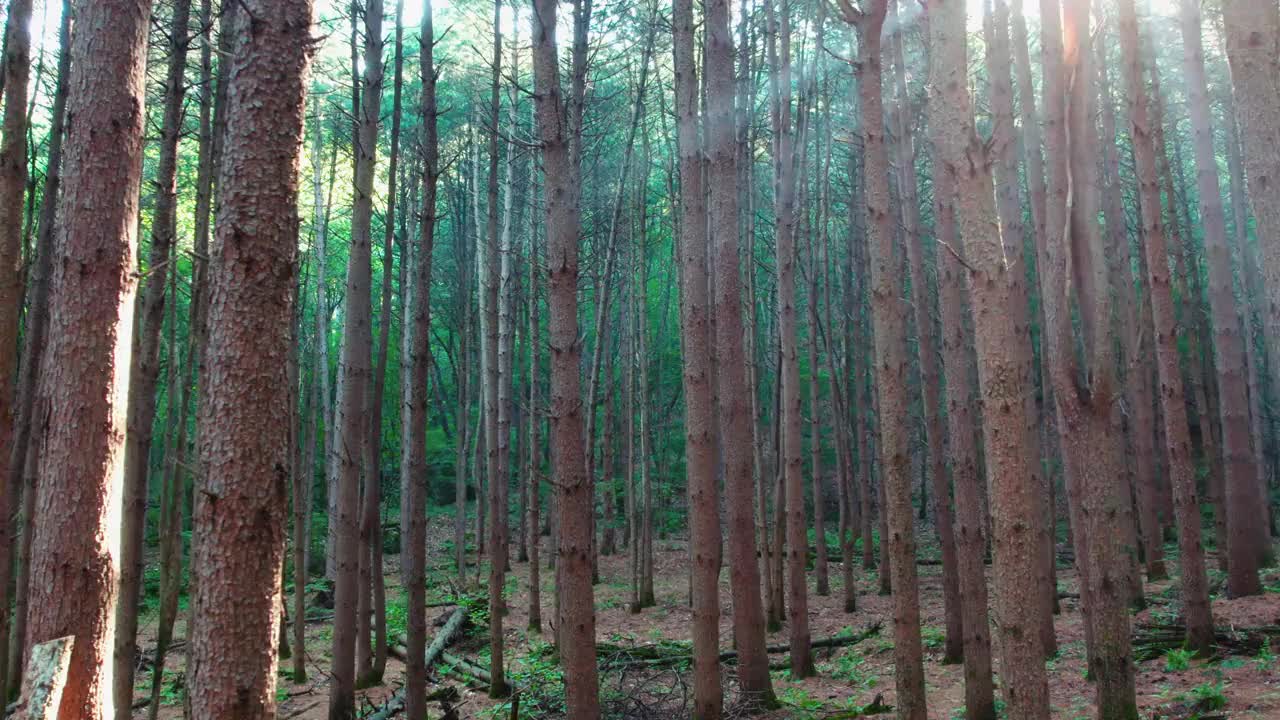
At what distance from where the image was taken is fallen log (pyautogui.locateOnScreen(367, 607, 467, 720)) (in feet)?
24.3

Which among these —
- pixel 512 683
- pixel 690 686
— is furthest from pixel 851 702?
pixel 512 683

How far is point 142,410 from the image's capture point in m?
5.79

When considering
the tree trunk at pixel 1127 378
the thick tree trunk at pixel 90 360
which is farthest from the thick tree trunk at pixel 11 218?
the tree trunk at pixel 1127 378

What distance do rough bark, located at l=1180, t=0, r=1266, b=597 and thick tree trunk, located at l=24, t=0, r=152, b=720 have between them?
10.2 m

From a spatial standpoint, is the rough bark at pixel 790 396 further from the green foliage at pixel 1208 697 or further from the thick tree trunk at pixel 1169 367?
the thick tree trunk at pixel 1169 367

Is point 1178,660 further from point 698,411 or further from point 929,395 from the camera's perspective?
→ point 698,411

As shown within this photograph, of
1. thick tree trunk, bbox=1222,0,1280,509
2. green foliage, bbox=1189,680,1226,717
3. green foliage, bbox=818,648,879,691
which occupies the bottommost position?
green foliage, bbox=818,648,879,691

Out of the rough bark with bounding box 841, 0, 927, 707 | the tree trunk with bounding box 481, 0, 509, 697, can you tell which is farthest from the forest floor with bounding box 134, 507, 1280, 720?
the rough bark with bounding box 841, 0, 927, 707

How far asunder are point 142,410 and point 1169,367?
27.5ft

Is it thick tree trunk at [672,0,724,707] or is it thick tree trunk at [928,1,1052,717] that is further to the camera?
thick tree trunk at [672,0,724,707]

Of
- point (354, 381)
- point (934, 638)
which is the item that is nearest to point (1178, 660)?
point (934, 638)

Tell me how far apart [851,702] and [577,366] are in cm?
399

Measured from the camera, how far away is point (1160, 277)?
7648mm

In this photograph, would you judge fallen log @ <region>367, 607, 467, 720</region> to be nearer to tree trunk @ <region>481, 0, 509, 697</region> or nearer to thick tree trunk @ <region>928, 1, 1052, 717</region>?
tree trunk @ <region>481, 0, 509, 697</region>
